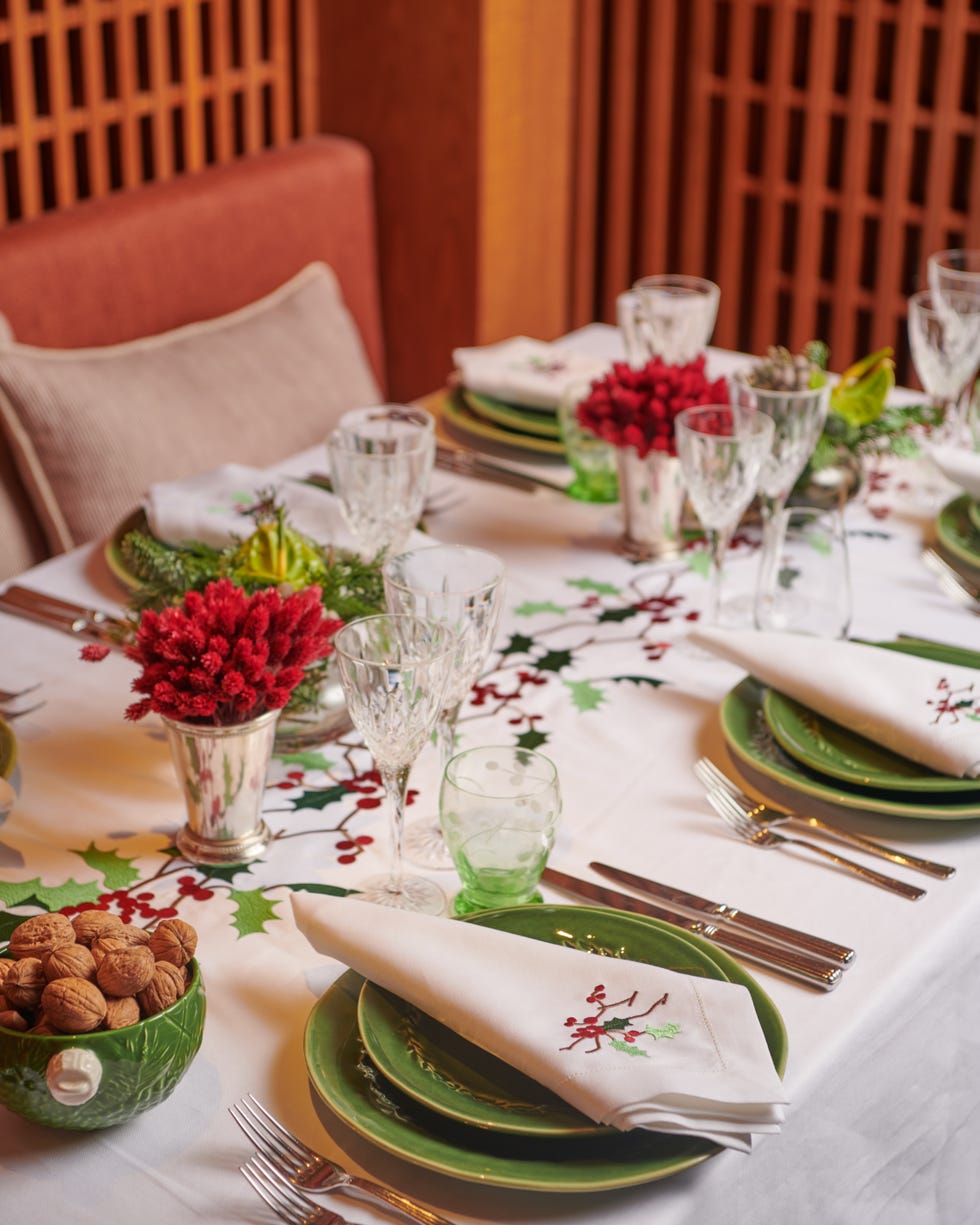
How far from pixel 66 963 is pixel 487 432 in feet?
3.99

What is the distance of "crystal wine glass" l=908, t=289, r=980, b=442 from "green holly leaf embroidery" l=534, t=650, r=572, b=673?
2.24 ft

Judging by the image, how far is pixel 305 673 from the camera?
4.05ft

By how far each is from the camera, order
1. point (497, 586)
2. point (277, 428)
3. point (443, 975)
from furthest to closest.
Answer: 1. point (277, 428)
2. point (497, 586)
3. point (443, 975)

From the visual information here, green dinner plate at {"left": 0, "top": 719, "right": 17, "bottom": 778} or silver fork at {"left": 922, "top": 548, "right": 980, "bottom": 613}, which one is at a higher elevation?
silver fork at {"left": 922, "top": 548, "right": 980, "bottom": 613}

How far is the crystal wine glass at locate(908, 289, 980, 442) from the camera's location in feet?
6.02

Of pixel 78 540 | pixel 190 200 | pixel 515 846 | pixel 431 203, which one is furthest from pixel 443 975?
pixel 431 203

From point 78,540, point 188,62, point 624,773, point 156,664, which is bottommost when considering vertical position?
point 78,540

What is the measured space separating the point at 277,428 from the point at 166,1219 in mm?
1763

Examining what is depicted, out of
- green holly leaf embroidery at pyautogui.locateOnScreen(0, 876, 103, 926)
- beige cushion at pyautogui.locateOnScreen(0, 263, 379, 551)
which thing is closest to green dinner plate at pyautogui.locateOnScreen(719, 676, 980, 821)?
green holly leaf embroidery at pyautogui.locateOnScreen(0, 876, 103, 926)

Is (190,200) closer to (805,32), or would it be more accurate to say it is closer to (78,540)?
(78,540)

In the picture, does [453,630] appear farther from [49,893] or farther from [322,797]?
[49,893]

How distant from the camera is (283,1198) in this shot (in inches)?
32.5

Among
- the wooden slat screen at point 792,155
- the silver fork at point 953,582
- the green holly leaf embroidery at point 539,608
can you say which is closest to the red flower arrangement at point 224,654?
the green holly leaf embroidery at point 539,608

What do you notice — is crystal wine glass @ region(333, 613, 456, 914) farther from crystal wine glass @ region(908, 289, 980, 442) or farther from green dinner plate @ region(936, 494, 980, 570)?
crystal wine glass @ region(908, 289, 980, 442)
